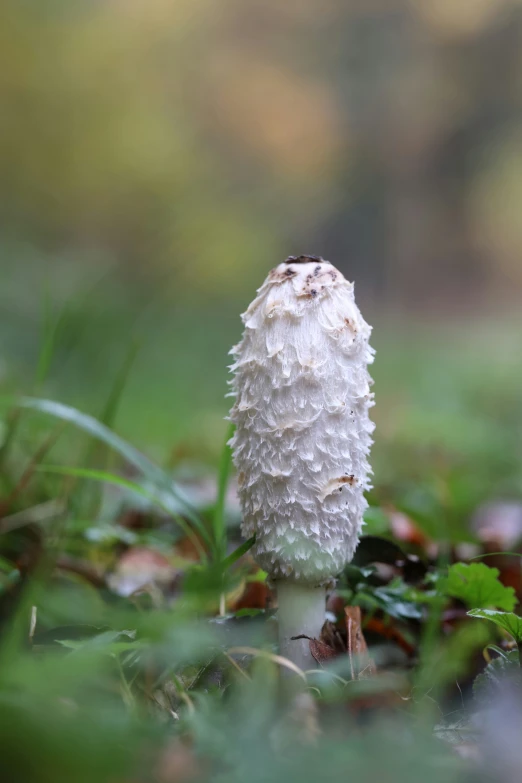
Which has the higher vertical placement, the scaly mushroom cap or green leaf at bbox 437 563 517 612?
the scaly mushroom cap

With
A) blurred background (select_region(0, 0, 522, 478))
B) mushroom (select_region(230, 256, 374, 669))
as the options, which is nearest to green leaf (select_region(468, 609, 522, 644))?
mushroom (select_region(230, 256, 374, 669))

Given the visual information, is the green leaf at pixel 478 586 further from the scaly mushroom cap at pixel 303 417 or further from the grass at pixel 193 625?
the scaly mushroom cap at pixel 303 417

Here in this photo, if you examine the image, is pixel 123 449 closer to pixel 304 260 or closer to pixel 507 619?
pixel 304 260

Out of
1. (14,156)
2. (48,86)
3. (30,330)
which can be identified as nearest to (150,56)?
(48,86)

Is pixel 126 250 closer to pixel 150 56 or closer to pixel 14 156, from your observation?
pixel 14 156

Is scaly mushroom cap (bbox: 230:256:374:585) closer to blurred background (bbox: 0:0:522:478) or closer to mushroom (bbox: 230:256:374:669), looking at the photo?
mushroom (bbox: 230:256:374:669)
